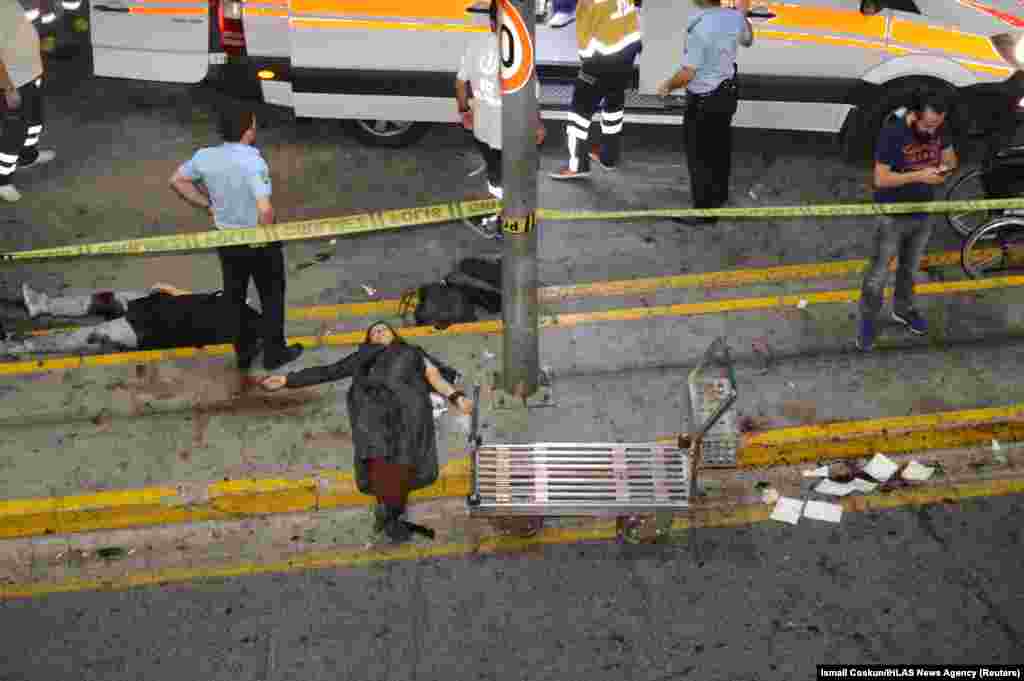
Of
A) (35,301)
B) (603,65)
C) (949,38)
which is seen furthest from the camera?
(949,38)

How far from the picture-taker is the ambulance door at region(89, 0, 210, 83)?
31.5ft

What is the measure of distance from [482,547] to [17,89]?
5.76 metres

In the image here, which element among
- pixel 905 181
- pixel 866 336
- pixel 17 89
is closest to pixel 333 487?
pixel 866 336

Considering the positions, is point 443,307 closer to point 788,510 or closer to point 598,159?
point 788,510

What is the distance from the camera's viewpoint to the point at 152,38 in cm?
970

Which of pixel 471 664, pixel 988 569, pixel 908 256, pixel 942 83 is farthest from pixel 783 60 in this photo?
pixel 471 664

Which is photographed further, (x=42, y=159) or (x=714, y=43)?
(x=42, y=159)

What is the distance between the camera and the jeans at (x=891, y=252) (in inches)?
269

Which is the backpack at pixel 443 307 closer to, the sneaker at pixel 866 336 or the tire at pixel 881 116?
the sneaker at pixel 866 336

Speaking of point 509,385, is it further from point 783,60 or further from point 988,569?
point 783,60

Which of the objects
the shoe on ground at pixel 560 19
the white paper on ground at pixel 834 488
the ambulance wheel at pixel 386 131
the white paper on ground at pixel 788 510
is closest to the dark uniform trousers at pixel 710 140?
the shoe on ground at pixel 560 19

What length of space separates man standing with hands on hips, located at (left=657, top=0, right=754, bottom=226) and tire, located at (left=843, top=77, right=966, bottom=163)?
1.35 m

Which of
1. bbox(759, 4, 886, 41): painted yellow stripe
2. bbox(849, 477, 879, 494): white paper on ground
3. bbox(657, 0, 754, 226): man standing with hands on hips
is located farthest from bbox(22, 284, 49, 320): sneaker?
bbox(759, 4, 886, 41): painted yellow stripe

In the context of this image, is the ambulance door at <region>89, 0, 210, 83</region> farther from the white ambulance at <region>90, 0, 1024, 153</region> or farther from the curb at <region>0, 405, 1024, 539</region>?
the curb at <region>0, 405, 1024, 539</region>
